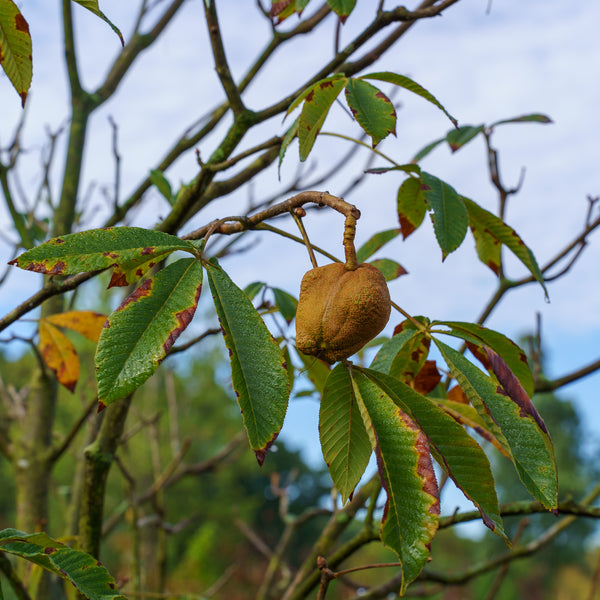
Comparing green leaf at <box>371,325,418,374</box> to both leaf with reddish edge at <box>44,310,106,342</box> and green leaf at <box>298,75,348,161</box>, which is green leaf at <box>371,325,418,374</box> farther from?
leaf with reddish edge at <box>44,310,106,342</box>

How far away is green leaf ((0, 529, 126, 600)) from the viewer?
0.56 metres

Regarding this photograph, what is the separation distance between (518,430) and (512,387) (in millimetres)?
43

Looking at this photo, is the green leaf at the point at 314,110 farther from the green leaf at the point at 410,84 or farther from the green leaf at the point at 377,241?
the green leaf at the point at 377,241

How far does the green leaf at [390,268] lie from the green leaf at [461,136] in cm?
29

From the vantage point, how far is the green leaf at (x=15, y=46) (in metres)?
0.63

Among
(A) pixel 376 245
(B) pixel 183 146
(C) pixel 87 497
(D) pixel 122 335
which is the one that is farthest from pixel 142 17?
(D) pixel 122 335

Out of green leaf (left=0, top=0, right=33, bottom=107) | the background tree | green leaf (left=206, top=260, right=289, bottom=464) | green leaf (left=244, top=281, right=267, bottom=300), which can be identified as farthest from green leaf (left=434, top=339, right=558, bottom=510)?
green leaf (left=0, top=0, right=33, bottom=107)

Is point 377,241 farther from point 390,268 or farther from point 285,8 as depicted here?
point 285,8

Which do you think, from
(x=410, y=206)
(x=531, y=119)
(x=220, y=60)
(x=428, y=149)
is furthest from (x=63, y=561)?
(x=531, y=119)

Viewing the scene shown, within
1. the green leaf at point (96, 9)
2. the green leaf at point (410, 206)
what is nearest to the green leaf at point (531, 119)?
the green leaf at point (410, 206)

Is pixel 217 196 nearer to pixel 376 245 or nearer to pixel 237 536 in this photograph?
pixel 376 245

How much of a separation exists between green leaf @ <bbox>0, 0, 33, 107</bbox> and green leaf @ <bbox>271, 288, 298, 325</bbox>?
401 mm

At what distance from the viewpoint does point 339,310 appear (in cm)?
52

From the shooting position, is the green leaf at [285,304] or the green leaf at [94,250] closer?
the green leaf at [94,250]
